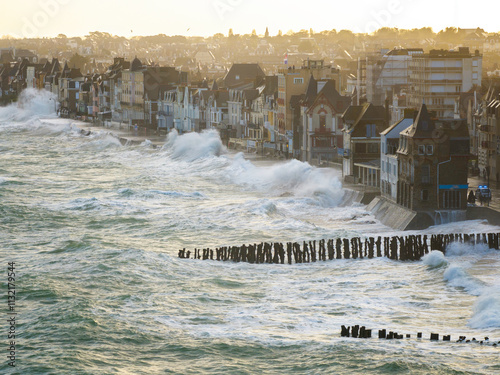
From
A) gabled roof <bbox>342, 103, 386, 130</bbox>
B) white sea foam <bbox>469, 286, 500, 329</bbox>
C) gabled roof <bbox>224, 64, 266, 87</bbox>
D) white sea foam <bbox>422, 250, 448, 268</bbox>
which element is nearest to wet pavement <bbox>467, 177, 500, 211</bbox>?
gabled roof <bbox>342, 103, 386, 130</bbox>

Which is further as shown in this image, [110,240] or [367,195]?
[367,195]

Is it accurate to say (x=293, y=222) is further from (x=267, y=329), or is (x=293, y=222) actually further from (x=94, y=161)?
(x=94, y=161)

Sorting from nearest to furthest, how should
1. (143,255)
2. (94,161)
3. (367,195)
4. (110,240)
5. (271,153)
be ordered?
(143,255)
(110,240)
(367,195)
(271,153)
(94,161)

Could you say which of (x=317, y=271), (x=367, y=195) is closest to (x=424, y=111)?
(x=367, y=195)

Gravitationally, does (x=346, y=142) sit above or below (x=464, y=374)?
above

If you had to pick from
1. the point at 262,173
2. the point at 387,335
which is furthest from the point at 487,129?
the point at 387,335

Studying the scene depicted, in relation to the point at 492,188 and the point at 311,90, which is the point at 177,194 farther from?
the point at 492,188

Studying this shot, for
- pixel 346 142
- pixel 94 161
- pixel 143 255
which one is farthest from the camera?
pixel 94 161

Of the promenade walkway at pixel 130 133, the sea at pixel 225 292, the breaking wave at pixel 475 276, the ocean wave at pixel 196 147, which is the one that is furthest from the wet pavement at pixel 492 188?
the promenade walkway at pixel 130 133

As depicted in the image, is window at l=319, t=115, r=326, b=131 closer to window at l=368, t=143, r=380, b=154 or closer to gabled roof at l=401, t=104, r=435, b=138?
window at l=368, t=143, r=380, b=154
